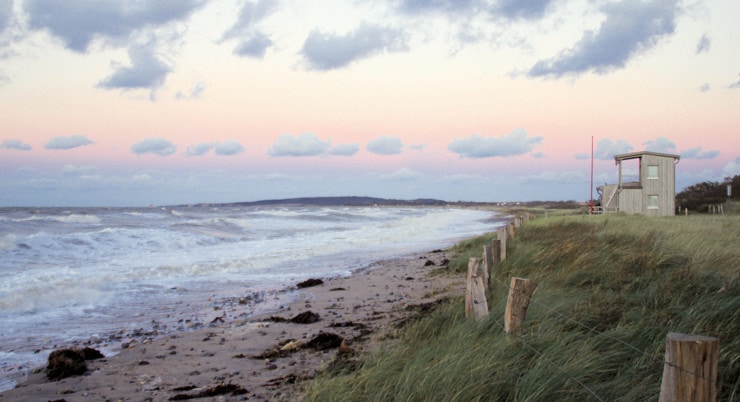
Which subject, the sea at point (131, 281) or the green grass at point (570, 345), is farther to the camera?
the sea at point (131, 281)

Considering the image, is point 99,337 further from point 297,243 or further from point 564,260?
point 297,243

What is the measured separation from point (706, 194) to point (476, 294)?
5266 centimetres

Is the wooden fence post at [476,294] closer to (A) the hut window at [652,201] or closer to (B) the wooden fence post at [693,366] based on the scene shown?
(B) the wooden fence post at [693,366]

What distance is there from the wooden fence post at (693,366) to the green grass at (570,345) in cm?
108

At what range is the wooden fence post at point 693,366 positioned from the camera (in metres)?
2.33

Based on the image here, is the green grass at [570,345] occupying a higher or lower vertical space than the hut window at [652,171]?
lower

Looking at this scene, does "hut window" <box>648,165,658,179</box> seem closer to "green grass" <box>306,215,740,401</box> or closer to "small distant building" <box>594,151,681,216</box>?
"small distant building" <box>594,151,681,216</box>

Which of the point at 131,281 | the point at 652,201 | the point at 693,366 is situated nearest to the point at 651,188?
the point at 652,201

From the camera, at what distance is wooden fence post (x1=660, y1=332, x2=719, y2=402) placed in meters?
2.33

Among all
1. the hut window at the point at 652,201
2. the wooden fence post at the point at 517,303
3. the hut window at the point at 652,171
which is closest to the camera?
the wooden fence post at the point at 517,303

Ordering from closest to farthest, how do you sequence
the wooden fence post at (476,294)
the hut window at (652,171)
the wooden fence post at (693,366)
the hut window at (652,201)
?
the wooden fence post at (693,366), the wooden fence post at (476,294), the hut window at (652,201), the hut window at (652,171)

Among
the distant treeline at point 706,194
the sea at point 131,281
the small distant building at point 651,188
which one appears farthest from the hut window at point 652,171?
the sea at point 131,281

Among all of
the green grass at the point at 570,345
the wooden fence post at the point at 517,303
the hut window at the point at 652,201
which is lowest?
the green grass at the point at 570,345

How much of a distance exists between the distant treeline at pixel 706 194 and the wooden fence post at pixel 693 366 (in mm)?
46186
